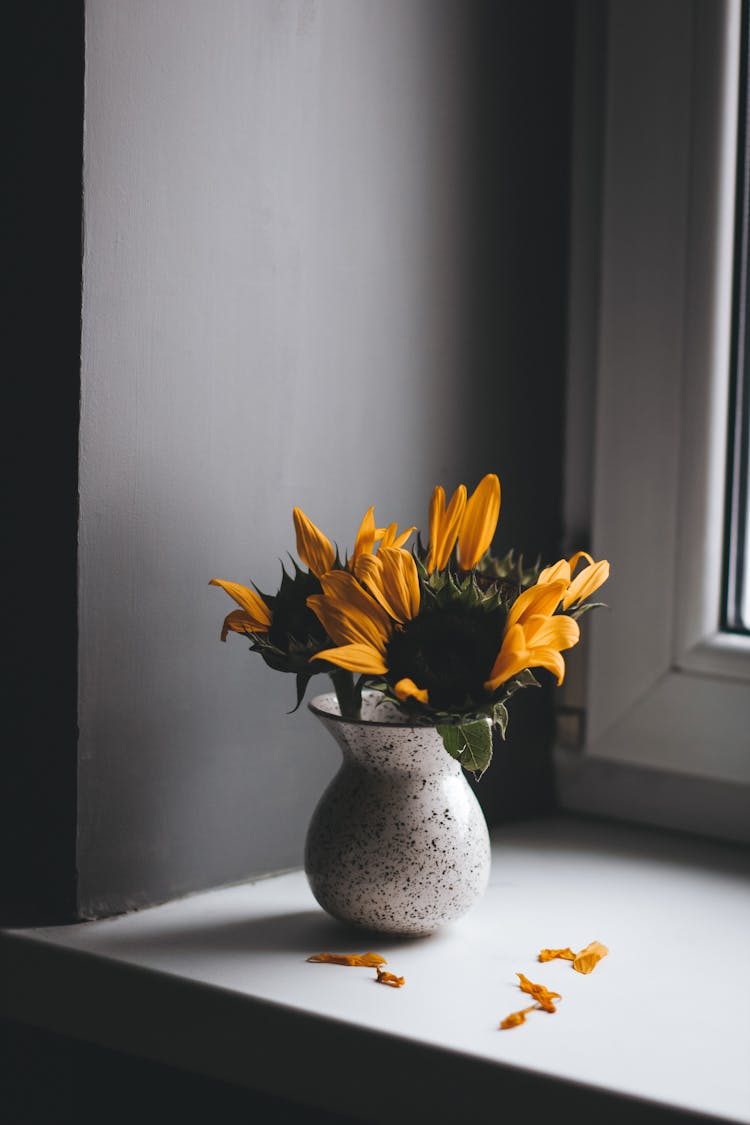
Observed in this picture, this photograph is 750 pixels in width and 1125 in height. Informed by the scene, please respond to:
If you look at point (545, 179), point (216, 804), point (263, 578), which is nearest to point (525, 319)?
point (545, 179)

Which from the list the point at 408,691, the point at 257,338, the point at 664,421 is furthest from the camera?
the point at 664,421

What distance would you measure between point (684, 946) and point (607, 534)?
12.6 inches

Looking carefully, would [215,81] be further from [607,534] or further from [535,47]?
[607,534]

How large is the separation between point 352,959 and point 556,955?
0.11m

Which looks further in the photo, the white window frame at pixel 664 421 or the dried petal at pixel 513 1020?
the white window frame at pixel 664 421

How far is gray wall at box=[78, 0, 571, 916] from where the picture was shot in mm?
653

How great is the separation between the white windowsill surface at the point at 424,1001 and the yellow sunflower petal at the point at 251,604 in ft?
0.57

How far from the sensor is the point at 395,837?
2.09 ft

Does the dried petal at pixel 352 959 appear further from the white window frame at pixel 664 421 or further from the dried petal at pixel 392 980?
the white window frame at pixel 664 421

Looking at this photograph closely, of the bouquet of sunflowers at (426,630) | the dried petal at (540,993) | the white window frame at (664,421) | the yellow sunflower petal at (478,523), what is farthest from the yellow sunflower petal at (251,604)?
the white window frame at (664,421)

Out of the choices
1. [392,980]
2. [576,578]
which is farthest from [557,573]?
[392,980]

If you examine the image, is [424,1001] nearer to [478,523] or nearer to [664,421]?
[478,523]

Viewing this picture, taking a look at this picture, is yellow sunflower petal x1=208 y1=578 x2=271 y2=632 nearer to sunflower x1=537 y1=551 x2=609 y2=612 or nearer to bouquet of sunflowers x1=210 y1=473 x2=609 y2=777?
bouquet of sunflowers x1=210 y1=473 x2=609 y2=777

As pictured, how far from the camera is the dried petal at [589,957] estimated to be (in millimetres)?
652
